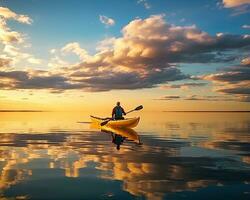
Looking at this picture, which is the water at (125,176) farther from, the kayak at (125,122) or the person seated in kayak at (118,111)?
the person seated in kayak at (118,111)

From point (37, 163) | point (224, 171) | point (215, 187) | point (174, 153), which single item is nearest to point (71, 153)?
point (37, 163)

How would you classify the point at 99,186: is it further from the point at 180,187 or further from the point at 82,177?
the point at 180,187

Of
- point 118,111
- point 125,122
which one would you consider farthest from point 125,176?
point 118,111

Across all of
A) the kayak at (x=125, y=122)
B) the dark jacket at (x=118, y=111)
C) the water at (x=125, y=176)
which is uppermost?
the dark jacket at (x=118, y=111)

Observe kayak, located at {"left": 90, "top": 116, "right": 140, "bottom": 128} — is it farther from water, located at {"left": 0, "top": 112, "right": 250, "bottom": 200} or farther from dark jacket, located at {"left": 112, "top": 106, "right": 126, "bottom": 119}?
water, located at {"left": 0, "top": 112, "right": 250, "bottom": 200}

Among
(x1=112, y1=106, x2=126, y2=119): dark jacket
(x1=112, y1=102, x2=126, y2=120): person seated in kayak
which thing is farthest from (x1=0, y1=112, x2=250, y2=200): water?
(x1=112, y1=106, x2=126, y2=119): dark jacket

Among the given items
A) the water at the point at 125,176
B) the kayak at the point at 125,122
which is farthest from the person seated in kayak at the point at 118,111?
the water at the point at 125,176

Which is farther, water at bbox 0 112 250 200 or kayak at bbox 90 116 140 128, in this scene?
kayak at bbox 90 116 140 128

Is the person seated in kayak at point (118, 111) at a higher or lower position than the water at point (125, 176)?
higher

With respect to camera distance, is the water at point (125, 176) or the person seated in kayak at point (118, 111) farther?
the person seated in kayak at point (118, 111)

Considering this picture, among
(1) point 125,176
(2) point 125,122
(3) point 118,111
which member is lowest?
(1) point 125,176

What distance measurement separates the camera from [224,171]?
46.6 feet

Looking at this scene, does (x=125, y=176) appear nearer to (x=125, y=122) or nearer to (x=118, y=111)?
(x=125, y=122)

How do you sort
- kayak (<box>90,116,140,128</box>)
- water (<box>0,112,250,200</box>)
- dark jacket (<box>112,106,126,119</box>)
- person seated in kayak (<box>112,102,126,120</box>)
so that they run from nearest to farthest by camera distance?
water (<box>0,112,250,200</box>) → kayak (<box>90,116,140,128</box>) → person seated in kayak (<box>112,102,126,120</box>) → dark jacket (<box>112,106,126,119</box>)
